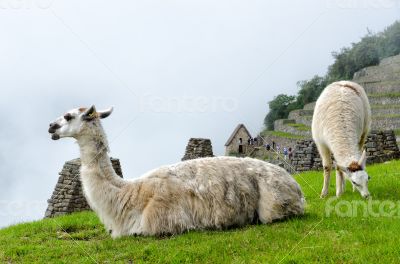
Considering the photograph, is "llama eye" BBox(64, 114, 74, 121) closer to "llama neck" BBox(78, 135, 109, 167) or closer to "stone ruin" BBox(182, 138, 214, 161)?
"llama neck" BBox(78, 135, 109, 167)

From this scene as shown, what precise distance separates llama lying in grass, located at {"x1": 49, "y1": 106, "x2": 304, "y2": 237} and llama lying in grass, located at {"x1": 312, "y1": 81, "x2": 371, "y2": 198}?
212 cm

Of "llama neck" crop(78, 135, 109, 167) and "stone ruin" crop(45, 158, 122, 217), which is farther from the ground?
"llama neck" crop(78, 135, 109, 167)

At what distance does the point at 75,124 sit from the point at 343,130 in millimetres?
5209

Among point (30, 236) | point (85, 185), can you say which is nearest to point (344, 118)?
point (85, 185)

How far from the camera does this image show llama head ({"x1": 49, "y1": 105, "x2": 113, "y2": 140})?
7496 millimetres

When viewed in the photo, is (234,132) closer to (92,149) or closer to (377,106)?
(377,106)

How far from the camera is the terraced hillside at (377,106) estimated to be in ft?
118

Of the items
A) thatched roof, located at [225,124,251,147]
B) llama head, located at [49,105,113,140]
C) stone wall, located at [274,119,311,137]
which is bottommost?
stone wall, located at [274,119,311,137]

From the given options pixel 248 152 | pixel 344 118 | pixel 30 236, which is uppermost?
pixel 344 118

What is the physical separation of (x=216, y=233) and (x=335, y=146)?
3918mm

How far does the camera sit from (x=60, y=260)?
20.9 ft

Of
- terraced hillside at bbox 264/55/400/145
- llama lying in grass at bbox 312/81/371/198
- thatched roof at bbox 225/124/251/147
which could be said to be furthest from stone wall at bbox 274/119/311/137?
llama lying in grass at bbox 312/81/371/198

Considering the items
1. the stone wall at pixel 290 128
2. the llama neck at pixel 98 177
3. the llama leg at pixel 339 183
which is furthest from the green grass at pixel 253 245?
the stone wall at pixel 290 128

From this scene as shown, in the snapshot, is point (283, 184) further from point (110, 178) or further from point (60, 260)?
point (60, 260)
